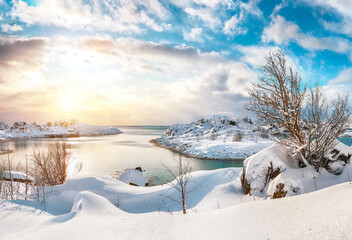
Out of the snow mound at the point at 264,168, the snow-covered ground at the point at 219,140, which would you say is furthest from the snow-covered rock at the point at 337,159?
the snow-covered ground at the point at 219,140

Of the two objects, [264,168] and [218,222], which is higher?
[218,222]

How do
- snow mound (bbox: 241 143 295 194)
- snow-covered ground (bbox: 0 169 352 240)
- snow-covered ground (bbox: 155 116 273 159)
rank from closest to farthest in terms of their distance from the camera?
snow-covered ground (bbox: 0 169 352 240), snow mound (bbox: 241 143 295 194), snow-covered ground (bbox: 155 116 273 159)

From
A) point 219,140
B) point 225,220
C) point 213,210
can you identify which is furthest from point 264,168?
point 219,140

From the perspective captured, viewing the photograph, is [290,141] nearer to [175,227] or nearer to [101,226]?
[175,227]

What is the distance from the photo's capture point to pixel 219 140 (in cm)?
5566

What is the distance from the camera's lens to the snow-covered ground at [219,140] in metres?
40.3

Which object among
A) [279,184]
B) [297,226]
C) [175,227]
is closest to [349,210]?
[297,226]

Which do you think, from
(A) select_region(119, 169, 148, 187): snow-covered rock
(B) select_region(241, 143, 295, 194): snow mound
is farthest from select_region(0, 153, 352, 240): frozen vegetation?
(A) select_region(119, 169, 148, 187): snow-covered rock

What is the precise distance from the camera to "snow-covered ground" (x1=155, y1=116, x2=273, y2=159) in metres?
40.3

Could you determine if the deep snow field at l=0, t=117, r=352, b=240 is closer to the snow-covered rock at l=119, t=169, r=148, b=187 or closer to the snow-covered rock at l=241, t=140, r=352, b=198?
the snow-covered rock at l=241, t=140, r=352, b=198

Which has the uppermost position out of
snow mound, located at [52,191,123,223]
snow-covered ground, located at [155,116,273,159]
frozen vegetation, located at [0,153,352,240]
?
frozen vegetation, located at [0,153,352,240]

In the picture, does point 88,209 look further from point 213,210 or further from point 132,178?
point 132,178

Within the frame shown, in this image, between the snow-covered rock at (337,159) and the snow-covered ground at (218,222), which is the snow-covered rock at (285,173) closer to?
the snow-covered rock at (337,159)

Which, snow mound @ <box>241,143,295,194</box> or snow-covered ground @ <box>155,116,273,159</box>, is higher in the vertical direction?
snow mound @ <box>241,143,295,194</box>
